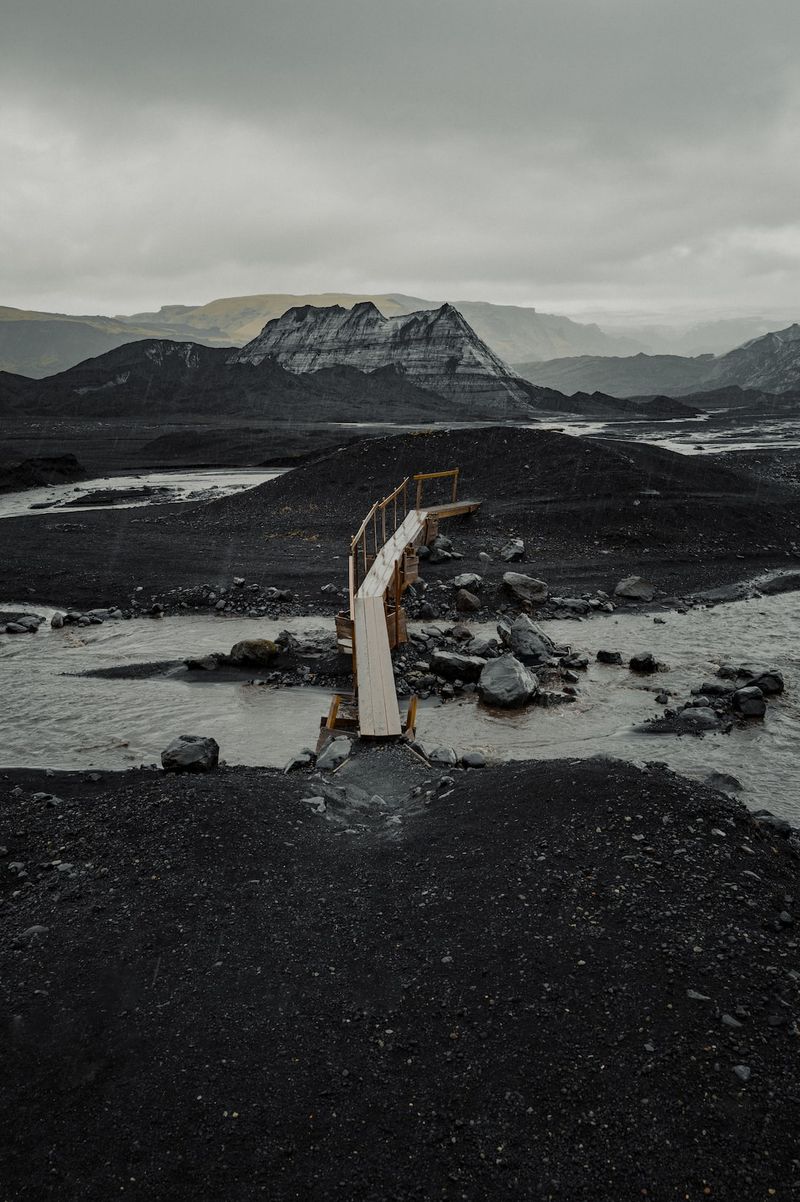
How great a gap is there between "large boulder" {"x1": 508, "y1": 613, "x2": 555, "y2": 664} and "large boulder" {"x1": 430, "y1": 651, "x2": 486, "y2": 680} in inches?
35.4

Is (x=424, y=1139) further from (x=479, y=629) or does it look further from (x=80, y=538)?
(x=80, y=538)

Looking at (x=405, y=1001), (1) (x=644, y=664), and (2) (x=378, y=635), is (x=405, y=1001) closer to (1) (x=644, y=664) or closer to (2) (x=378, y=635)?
(2) (x=378, y=635)

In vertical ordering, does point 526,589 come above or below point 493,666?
above

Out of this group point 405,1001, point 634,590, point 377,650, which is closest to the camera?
point 405,1001

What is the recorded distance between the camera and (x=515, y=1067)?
379 centimetres

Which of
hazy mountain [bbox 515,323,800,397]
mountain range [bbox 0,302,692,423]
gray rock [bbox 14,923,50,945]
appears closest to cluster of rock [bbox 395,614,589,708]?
gray rock [bbox 14,923,50,945]

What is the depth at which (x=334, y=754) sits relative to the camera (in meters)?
7.66

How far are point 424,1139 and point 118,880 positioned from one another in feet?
9.38

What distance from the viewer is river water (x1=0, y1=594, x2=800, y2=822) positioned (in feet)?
26.8

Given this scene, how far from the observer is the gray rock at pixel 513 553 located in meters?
16.9

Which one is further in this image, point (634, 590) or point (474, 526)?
point (474, 526)

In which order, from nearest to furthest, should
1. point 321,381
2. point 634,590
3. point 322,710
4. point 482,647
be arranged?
1. point 322,710
2. point 482,647
3. point 634,590
4. point 321,381

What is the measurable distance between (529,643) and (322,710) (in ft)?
11.3

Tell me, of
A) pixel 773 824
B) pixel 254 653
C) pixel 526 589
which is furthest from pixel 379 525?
pixel 773 824
